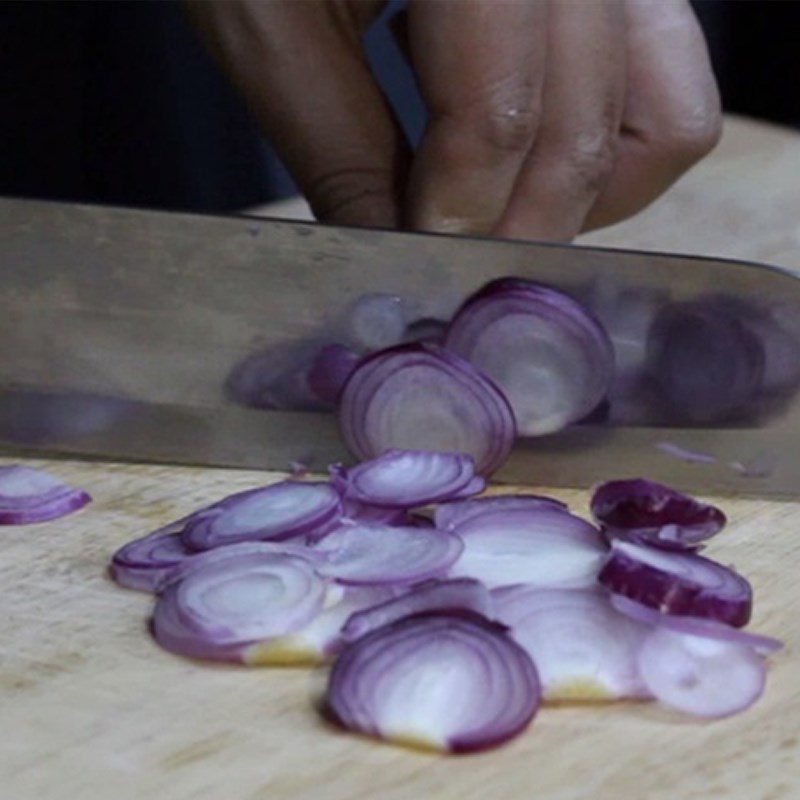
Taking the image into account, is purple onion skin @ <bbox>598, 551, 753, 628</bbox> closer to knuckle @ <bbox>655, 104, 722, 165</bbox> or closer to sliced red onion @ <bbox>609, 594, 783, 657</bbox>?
sliced red onion @ <bbox>609, 594, 783, 657</bbox>

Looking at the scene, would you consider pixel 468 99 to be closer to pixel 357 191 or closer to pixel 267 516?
pixel 357 191

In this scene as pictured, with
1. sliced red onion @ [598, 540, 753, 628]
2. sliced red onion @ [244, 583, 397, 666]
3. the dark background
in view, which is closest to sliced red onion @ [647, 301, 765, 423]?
sliced red onion @ [598, 540, 753, 628]

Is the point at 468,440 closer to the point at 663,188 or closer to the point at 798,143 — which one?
the point at 663,188

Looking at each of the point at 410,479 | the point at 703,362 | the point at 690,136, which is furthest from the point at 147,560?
the point at 690,136

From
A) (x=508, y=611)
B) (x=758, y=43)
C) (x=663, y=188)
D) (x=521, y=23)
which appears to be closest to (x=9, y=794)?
(x=508, y=611)

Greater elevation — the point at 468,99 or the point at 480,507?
the point at 468,99

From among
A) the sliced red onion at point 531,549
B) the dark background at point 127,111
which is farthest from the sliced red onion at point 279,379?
the dark background at point 127,111
